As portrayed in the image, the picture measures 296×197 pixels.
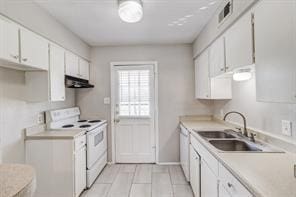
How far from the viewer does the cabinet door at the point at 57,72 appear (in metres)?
2.62

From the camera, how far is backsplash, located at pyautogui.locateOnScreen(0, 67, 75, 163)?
7.10 ft

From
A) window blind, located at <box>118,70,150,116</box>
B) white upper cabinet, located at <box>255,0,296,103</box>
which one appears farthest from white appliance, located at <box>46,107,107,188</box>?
white upper cabinet, located at <box>255,0,296,103</box>

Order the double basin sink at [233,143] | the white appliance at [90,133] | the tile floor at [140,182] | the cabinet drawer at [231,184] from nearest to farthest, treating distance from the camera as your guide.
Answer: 1. the cabinet drawer at [231,184]
2. the double basin sink at [233,143]
3. the tile floor at [140,182]
4. the white appliance at [90,133]

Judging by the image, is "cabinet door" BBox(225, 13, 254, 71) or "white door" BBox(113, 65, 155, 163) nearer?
"cabinet door" BBox(225, 13, 254, 71)

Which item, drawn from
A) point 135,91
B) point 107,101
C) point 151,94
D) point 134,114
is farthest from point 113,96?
point 151,94

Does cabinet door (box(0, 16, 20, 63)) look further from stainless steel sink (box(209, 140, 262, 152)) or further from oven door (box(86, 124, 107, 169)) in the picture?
stainless steel sink (box(209, 140, 262, 152))

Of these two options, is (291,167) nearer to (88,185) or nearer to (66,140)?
(66,140)

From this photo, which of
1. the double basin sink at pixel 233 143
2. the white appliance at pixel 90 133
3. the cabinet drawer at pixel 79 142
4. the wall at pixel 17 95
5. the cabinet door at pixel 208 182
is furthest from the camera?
the white appliance at pixel 90 133

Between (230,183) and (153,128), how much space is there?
281 centimetres

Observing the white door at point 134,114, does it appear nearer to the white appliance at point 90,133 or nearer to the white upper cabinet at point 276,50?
the white appliance at point 90,133

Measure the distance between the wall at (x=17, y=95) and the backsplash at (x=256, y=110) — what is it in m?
2.54


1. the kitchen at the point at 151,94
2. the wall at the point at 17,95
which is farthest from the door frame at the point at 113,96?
the wall at the point at 17,95

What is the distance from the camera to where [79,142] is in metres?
2.78

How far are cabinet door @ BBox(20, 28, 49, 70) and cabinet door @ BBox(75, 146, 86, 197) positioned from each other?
4.02 ft
